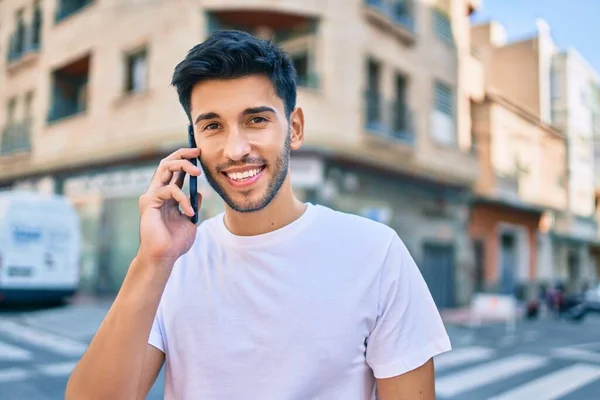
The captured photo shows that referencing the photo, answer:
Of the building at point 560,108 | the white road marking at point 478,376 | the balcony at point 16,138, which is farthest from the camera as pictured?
the balcony at point 16,138

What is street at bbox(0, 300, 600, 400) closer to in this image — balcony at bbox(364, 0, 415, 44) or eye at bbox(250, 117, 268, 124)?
eye at bbox(250, 117, 268, 124)

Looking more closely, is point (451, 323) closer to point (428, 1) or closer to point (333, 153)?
point (333, 153)

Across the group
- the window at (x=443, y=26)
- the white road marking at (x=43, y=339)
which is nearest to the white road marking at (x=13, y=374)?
the white road marking at (x=43, y=339)

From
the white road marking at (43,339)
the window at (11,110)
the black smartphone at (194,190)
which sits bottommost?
the white road marking at (43,339)

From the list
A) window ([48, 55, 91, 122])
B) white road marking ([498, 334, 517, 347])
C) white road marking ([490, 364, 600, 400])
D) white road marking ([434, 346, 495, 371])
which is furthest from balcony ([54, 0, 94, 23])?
white road marking ([490, 364, 600, 400])

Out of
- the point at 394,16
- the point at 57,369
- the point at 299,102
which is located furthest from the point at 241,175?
the point at 394,16

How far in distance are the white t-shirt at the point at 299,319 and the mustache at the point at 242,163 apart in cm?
22

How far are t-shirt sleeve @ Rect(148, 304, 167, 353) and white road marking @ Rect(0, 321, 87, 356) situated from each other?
6.24m

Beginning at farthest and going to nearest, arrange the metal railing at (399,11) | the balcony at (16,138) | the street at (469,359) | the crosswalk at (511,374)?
the balcony at (16,138), the metal railing at (399,11), the street at (469,359), the crosswalk at (511,374)

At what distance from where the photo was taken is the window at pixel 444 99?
55.1 feet

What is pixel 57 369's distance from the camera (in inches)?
237

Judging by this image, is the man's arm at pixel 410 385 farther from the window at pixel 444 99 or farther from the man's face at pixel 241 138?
the window at pixel 444 99

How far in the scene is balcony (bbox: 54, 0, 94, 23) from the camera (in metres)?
16.5

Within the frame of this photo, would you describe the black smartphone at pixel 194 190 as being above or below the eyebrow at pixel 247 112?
below
